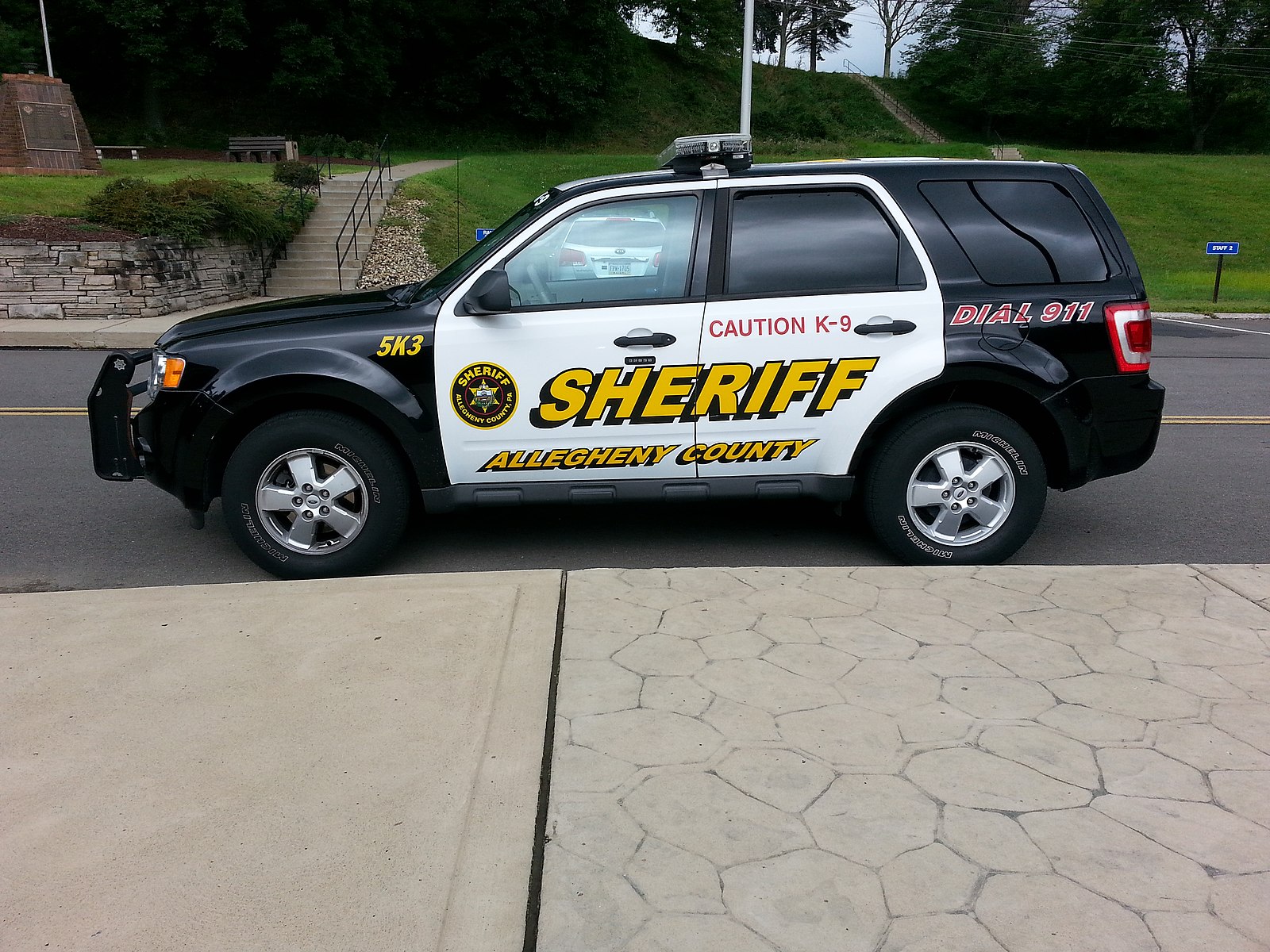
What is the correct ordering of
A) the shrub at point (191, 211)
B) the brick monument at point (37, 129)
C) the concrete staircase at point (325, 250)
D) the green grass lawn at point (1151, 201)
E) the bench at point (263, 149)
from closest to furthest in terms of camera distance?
the shrub at point (191, 211) < the concrete staircase at point (325, 250) < the green grass lawn at point (1151, 201) < the brick monument at point (37, 129) < the bench at point (263, 149)

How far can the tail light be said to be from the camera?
4.97 meters

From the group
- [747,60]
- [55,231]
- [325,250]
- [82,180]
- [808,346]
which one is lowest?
[808,346]

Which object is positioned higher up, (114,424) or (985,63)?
(985,63)

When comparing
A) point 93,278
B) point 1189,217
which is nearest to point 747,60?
point 93,278

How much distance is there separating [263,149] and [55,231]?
1964 centimetres

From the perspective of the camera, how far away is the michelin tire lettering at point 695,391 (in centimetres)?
486

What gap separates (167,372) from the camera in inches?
193

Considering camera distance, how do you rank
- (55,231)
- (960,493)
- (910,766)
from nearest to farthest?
(910,766)
(960,493)
(55,231)

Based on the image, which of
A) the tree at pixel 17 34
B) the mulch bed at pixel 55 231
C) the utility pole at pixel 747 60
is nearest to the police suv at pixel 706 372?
the mulch bed at pixel 55 231

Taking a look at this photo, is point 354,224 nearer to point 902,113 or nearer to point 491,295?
point 491,295

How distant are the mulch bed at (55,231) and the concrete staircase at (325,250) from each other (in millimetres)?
3137

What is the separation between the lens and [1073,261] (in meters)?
5.06

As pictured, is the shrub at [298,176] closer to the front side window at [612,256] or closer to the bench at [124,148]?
the bench at [124,148]

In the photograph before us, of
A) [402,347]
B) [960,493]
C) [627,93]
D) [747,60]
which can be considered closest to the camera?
[402,347]
